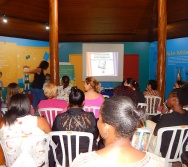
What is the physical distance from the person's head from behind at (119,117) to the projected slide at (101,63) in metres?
8.48

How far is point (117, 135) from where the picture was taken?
4.27ft

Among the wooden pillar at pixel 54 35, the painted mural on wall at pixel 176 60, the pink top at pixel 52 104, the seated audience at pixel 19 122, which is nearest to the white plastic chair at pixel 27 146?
the seated audience at pixel 19 122

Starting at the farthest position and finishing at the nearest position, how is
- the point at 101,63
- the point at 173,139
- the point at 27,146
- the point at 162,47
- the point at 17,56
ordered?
the point at 101,63, the point at 17,56, the point at 162,47, the point at 173,139, the point at 27,146

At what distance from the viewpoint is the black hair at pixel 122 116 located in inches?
50.3

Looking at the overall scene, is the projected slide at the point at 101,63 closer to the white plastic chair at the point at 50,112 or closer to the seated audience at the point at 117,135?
the white plastic chair at the point at 50,112

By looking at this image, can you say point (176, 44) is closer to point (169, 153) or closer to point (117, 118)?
point (169, 153)

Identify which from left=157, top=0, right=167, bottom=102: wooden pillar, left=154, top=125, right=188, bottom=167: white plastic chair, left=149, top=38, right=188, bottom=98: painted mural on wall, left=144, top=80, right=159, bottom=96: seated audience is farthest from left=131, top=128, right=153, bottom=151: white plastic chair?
left=149, top=38, right=188, bottom=98: painted mural on wall

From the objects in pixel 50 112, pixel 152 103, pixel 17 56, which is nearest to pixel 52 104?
pixel 50 112

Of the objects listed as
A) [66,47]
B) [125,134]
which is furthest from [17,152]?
[66,47]

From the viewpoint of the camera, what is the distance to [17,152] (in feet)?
8.07

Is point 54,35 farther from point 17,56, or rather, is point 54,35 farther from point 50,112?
point 50,112

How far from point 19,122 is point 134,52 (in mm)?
7853

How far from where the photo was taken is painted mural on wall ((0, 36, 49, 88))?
25.4ft

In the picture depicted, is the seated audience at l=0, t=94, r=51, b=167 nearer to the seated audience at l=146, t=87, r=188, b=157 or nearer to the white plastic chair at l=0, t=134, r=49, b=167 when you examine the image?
the white plastic chair at l=0, t=134, r=49, b=167
